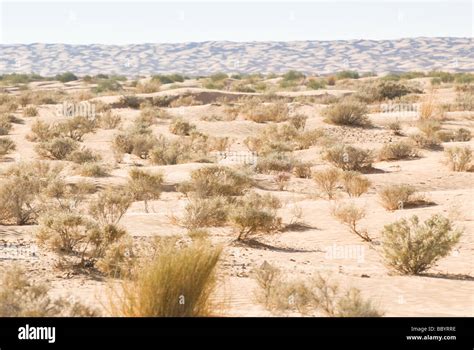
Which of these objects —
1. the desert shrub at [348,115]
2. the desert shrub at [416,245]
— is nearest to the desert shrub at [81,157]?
the desert shrub at [348,115]

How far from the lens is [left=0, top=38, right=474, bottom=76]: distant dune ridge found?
119m

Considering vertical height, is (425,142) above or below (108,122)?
above

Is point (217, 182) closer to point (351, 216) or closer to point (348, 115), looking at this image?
point (351, 216)

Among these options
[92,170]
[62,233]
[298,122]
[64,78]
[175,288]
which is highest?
[175,288]

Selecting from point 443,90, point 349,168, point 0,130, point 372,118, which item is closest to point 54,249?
point 349,168

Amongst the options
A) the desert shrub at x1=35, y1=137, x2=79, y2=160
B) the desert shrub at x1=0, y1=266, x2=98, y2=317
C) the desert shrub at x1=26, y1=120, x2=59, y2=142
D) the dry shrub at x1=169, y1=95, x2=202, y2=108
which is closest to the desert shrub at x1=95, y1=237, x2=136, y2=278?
the desert shrub at x1=0, y1=266, x2=98, y2=317

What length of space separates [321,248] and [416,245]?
7.52 feet

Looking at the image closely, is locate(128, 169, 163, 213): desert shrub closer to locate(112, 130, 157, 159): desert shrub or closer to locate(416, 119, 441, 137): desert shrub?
locate(112, 130, 157, 159): desert shrub

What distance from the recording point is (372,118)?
30.0 meters

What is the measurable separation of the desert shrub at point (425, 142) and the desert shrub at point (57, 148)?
10.1 metres

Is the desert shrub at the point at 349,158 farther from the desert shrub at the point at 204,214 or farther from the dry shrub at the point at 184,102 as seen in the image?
the dry shrub at the point at 184,102

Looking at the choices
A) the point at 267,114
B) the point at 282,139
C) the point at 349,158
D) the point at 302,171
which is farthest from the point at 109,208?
the point at 267,114

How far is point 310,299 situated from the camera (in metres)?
8.11

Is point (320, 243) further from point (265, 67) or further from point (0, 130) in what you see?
point (265, 67)
